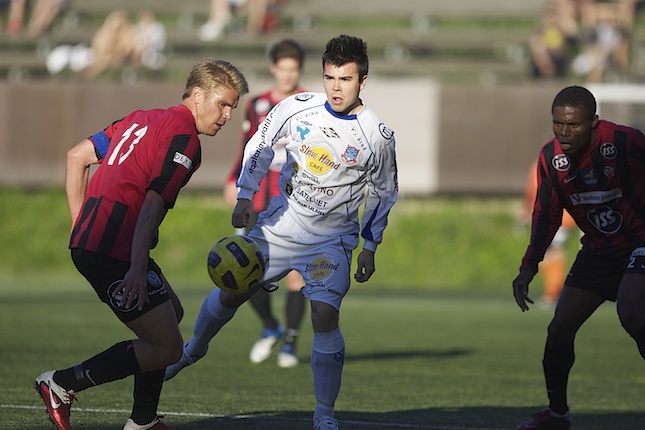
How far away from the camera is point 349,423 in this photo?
6.40 meters

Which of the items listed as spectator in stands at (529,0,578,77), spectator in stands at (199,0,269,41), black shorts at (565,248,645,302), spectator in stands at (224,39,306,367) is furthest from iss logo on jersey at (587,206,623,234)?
spectator in stands at (199,0,269,41)

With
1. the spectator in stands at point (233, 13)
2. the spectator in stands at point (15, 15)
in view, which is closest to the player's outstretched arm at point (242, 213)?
the spectator in stands at point (233, 13)

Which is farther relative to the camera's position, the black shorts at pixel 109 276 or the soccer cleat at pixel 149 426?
the soccer cleat at pixel 149 426

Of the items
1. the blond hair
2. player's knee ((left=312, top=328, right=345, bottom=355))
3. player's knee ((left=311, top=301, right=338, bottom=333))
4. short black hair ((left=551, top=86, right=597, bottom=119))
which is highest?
the blond hair

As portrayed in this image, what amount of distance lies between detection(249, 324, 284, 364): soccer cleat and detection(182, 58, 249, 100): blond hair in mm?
4093

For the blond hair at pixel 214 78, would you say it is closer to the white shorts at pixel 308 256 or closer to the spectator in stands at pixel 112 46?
the white shorts at pixel 308 256

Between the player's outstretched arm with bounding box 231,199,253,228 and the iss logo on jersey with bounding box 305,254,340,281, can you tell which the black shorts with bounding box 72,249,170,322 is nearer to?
the player's outstretched arm with bounding box 231,199,253,228

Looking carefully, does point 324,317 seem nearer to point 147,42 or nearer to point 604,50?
point 604,50

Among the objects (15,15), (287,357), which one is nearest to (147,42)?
(15,15)

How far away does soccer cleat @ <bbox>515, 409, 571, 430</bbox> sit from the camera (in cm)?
630

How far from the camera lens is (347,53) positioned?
19.5 ft

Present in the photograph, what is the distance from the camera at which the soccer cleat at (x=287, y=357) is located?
9062 millimetres

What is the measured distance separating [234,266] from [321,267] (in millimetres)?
477

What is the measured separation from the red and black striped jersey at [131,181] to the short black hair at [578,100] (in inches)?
79.1
